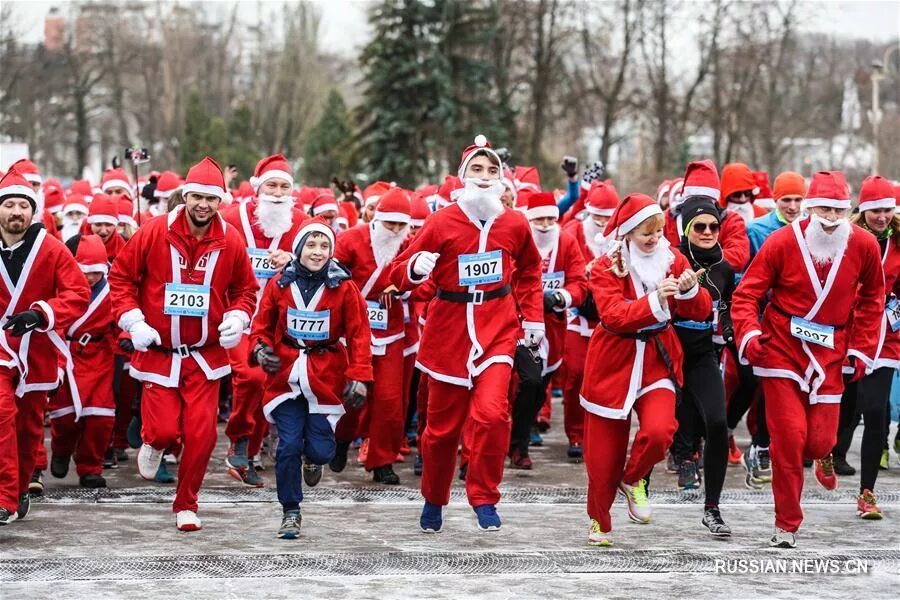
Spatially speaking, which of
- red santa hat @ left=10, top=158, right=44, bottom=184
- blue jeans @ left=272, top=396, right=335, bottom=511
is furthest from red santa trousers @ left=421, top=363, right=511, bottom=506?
red santa hat @ left=10, top=158, right=44, bottom=184

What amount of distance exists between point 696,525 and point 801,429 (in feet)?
3.66

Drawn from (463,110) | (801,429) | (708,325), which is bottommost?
(801,429)

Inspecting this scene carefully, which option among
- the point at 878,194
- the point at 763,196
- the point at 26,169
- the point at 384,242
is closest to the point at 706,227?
the point at 878,194

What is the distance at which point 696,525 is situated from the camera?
369 inches

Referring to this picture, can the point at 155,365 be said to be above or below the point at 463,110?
below

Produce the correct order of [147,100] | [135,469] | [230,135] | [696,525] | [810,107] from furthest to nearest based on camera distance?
[147,100] < [230,135] < [810,107] < [135,469] < [696,525]

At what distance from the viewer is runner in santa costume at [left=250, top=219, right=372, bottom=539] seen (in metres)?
8.91

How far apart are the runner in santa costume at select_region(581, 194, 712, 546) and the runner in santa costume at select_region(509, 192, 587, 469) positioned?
9.91ft

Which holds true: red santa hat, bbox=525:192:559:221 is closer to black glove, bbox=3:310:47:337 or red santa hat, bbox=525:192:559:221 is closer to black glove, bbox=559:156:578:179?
black glove, bbox=559:156:578:179

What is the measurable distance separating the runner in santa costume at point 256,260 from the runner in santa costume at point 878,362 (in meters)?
4.30

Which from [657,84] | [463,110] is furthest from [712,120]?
[463,110]

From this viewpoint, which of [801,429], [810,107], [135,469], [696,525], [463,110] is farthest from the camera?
[810,107]

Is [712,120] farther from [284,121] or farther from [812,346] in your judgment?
[812,346]

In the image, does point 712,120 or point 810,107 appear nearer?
point 712,120
